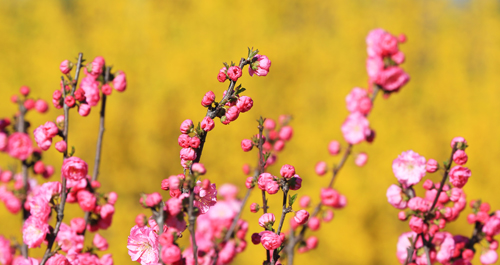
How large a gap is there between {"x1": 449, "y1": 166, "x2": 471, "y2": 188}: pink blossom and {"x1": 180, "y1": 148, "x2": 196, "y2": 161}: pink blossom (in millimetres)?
635

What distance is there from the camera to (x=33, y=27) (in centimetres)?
646

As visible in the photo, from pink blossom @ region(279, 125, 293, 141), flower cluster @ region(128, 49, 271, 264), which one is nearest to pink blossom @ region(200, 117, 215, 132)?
flower cluster @ region(128, 49, 271, 264)

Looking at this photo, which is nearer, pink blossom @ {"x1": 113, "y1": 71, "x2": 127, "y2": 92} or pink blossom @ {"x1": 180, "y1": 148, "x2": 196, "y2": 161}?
pink blossom @ {"x1": 180, "y1": 148, "x2": 196, "y2": 161}

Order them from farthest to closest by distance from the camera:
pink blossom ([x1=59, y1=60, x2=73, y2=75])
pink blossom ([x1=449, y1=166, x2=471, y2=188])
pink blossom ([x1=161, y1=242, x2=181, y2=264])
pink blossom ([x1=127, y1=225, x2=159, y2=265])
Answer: pink blossom ([x1=59, y1=60, x2=73, y2=75]) → pink blossom ([x1=449, y1=166, x2=471, y2=188]) → pink blossom ([x1=127, y1=225, x2=159, y2=265]) → pink blossom ([x1=161, y1=242, x2=181, y2=264])

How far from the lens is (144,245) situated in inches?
31.0

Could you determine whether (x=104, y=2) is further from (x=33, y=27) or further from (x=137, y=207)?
(x=137, y=207)

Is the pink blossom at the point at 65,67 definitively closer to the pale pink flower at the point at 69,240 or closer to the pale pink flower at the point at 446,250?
the pale pink flower at the point at 69,240

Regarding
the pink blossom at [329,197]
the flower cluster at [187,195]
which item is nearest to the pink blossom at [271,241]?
the flower cluster at [187,195]

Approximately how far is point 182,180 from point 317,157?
402 cm

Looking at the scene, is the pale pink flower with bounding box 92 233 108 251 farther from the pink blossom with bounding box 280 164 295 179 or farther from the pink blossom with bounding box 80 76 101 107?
the pink blossom with bounding box 280 164 295 179

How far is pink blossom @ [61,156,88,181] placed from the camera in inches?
34.8

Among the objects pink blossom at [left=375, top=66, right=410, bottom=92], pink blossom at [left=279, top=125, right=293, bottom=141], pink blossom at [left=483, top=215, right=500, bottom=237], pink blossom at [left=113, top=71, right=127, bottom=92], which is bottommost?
pink blossom at [left=483, top=215, right=500, bottom=237]

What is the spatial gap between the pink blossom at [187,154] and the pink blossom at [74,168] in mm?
269

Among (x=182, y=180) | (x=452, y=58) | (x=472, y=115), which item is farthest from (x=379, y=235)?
(x=182, y=180)
